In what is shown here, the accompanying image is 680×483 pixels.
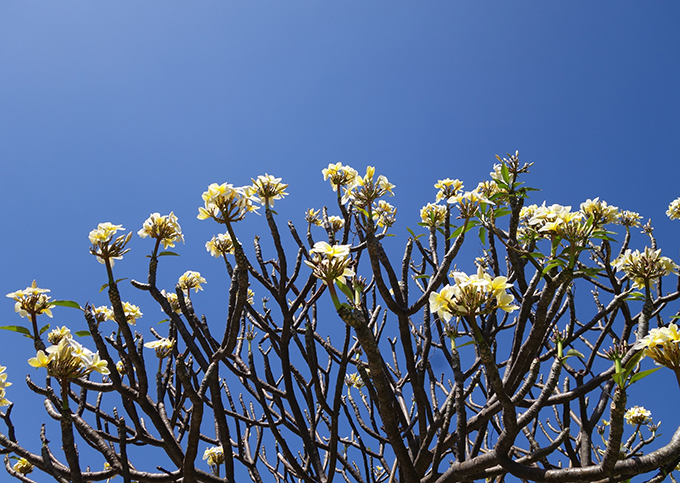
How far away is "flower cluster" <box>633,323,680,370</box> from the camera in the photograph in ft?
5.66

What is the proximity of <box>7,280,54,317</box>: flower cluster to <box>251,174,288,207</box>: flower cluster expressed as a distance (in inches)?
65.5

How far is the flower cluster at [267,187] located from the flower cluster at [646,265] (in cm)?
A: 254

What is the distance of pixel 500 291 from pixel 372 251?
0.98 metres

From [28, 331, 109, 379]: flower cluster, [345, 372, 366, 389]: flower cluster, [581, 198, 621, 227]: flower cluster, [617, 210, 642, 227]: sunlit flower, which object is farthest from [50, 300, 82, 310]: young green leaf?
[617, 210, 642, 227]: sunlit flower

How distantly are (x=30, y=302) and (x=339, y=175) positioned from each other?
255 centimetres

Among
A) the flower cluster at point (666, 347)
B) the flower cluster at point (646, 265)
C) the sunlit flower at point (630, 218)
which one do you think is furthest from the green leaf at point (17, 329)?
the sunlit flower at point (630, 218)

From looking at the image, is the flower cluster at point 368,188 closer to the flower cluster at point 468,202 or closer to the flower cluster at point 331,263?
the flower cluster at point 468,202

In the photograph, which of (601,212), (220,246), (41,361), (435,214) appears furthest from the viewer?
(435,214)

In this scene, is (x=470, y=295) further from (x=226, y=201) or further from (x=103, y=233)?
(x=103, y=233)

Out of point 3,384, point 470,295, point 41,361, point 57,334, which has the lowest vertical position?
point 470,295

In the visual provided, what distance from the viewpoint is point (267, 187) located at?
3141 mm

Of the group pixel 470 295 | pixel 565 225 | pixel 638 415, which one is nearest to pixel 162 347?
pixel 470 295

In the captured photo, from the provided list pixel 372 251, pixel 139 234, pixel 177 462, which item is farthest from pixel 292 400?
pixel 139 234

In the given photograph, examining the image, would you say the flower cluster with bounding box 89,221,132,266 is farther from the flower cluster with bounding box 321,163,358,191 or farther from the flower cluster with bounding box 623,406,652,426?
the flower cluster with bounding box 623,406,652,426
